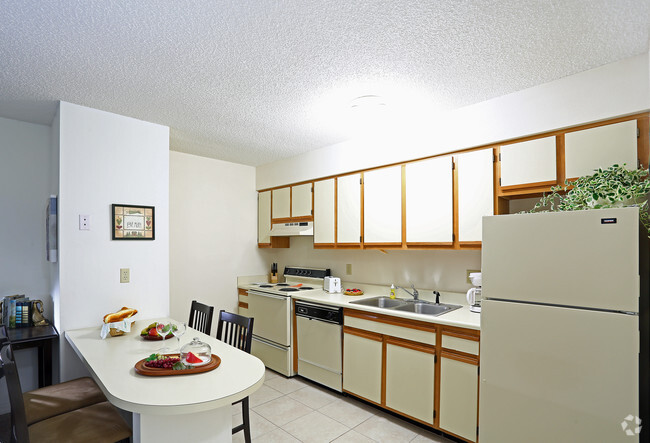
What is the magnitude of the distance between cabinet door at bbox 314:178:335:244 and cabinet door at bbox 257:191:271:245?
2.89 ft

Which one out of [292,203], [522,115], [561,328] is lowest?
[561,328]

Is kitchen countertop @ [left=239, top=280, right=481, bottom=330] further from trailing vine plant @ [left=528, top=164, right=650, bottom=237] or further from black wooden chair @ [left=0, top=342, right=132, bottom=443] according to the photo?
black wooden chair @ [left=0, top=342, right=132, bottom=443]

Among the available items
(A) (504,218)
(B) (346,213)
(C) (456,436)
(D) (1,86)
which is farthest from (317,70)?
(C) (456,436)

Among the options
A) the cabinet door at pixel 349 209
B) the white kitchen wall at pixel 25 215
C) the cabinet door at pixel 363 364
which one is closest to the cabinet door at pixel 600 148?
Answer: the cabinet door at pixel 349 209

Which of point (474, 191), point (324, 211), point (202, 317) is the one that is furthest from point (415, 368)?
point (324, 211)

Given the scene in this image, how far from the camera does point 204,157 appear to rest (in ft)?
13.5

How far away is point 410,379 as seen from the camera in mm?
2580

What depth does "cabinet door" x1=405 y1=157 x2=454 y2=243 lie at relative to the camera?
268 cm

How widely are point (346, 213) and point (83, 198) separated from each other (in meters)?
2.23

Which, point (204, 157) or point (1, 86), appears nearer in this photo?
point (1, 86)

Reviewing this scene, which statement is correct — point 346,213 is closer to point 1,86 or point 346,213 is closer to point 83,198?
point 83,198

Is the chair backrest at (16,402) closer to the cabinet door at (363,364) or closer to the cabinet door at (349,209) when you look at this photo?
the cabinet door at (363,364)

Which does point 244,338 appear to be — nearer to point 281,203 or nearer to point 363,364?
point 363,364

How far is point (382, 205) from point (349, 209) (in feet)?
1.35
